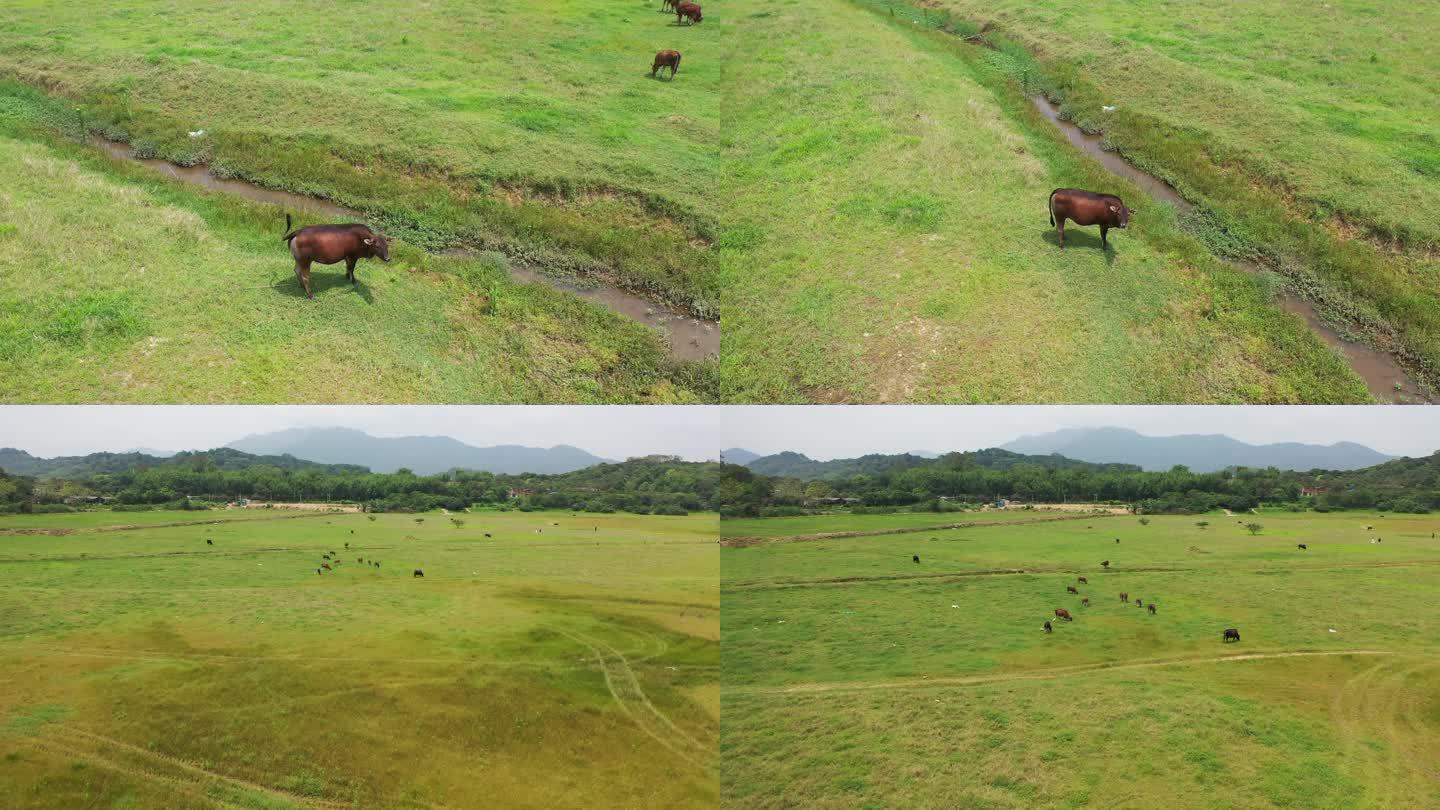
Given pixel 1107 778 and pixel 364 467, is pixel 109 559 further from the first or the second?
pixel 1107 778

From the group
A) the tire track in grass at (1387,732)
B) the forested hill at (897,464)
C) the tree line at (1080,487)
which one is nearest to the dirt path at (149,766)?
the tree line at (1080,487)

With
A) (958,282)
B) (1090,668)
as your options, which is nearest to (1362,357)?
(958,282)

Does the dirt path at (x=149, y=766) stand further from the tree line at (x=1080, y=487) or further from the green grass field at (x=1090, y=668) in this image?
the tree line at (x=1080, y=487)

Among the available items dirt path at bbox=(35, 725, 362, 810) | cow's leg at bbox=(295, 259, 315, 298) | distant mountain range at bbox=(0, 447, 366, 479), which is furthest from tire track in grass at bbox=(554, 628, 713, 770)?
cow's leg at bbox=(295, 259, 315, 298)

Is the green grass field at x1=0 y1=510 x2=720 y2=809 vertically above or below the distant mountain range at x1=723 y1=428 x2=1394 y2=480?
below

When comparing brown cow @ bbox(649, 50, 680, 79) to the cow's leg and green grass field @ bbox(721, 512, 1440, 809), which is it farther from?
green grass field @ bbox(721, 512, 1440, 809)

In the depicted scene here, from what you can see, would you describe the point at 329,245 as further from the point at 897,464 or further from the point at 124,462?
the point at 897,464
